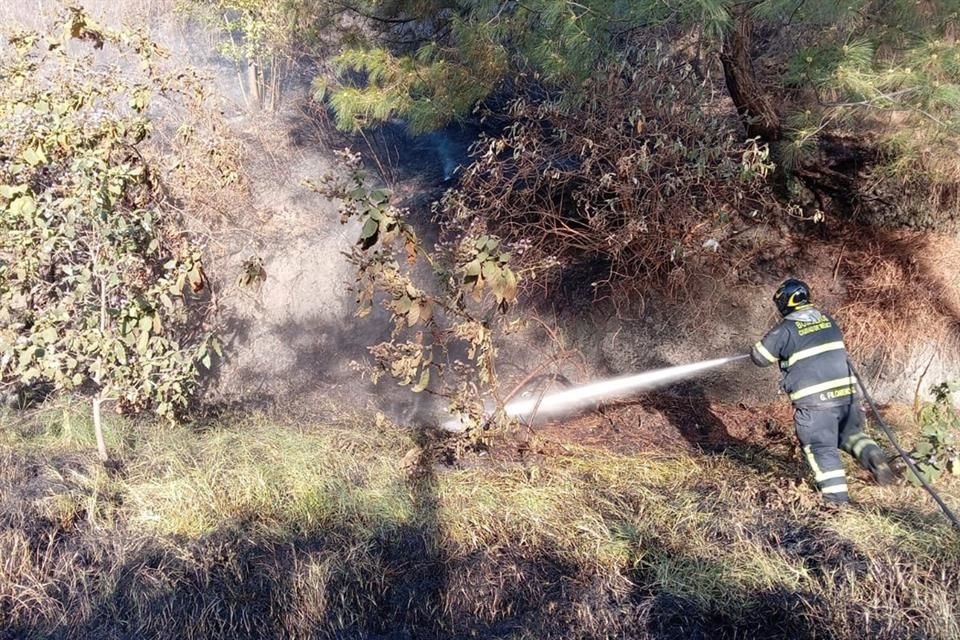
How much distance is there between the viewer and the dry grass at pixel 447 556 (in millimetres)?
3350

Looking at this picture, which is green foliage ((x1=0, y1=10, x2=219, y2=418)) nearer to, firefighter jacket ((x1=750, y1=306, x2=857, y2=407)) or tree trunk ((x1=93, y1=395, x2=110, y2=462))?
tree trunk ((x1=93, y1=395, x2=110, y2=462))

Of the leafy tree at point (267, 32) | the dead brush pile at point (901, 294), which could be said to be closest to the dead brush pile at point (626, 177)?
the dead brush pile at point (901, 294)

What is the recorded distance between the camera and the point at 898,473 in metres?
4.59

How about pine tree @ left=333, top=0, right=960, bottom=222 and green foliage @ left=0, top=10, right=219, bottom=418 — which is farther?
green foliage @ left=0, top=10, right=219, bottom=418

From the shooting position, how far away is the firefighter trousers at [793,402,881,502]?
168 inches

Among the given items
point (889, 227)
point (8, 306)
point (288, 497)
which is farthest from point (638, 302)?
point (8, 306)

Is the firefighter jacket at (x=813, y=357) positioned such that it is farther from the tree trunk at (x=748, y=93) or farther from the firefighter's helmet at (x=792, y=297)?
the tree trunk at (x=748, y=93)

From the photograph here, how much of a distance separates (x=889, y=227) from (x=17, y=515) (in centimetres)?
692

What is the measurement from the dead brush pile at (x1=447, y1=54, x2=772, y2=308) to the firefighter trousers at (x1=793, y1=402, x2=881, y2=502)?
1901 mm

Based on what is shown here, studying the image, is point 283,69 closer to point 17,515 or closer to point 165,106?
point 165,106

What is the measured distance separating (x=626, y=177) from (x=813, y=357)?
2.14 metres

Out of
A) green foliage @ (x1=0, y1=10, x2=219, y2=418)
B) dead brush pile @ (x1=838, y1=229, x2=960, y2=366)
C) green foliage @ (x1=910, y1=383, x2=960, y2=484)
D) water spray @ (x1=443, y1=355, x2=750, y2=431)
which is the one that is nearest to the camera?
green foliage @ (x1=910, y1=383, x2=960, y2=484)

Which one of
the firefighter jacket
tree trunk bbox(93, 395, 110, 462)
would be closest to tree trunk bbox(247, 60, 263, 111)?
tree trunk bbox(93, 395, 110, 462)

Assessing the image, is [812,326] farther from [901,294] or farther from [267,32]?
[267,32]
